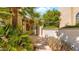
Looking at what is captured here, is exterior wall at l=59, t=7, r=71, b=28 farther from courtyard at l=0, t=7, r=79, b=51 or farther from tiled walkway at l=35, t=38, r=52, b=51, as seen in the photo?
tiled walkway at l=35, t=38, r=52, b=51

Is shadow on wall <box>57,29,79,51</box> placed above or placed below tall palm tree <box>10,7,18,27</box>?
below

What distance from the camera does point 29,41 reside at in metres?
1.85

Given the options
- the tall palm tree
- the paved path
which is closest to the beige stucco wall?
the paved path

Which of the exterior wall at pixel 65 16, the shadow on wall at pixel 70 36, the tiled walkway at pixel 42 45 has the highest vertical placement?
the exterior wall at pixel 65 16

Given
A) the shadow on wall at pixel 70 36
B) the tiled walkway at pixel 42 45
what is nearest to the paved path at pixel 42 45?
the tiled walkway at pixel 42 45

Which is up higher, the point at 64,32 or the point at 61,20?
the point at 61,20

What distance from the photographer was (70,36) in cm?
184

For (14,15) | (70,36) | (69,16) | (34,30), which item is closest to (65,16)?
(69,16)

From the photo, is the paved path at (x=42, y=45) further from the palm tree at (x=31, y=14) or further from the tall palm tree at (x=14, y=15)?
the tall palm tree at (x=14, y=15)

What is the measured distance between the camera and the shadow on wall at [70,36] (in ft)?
5.97

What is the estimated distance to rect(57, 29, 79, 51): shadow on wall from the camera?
182 centimetres
